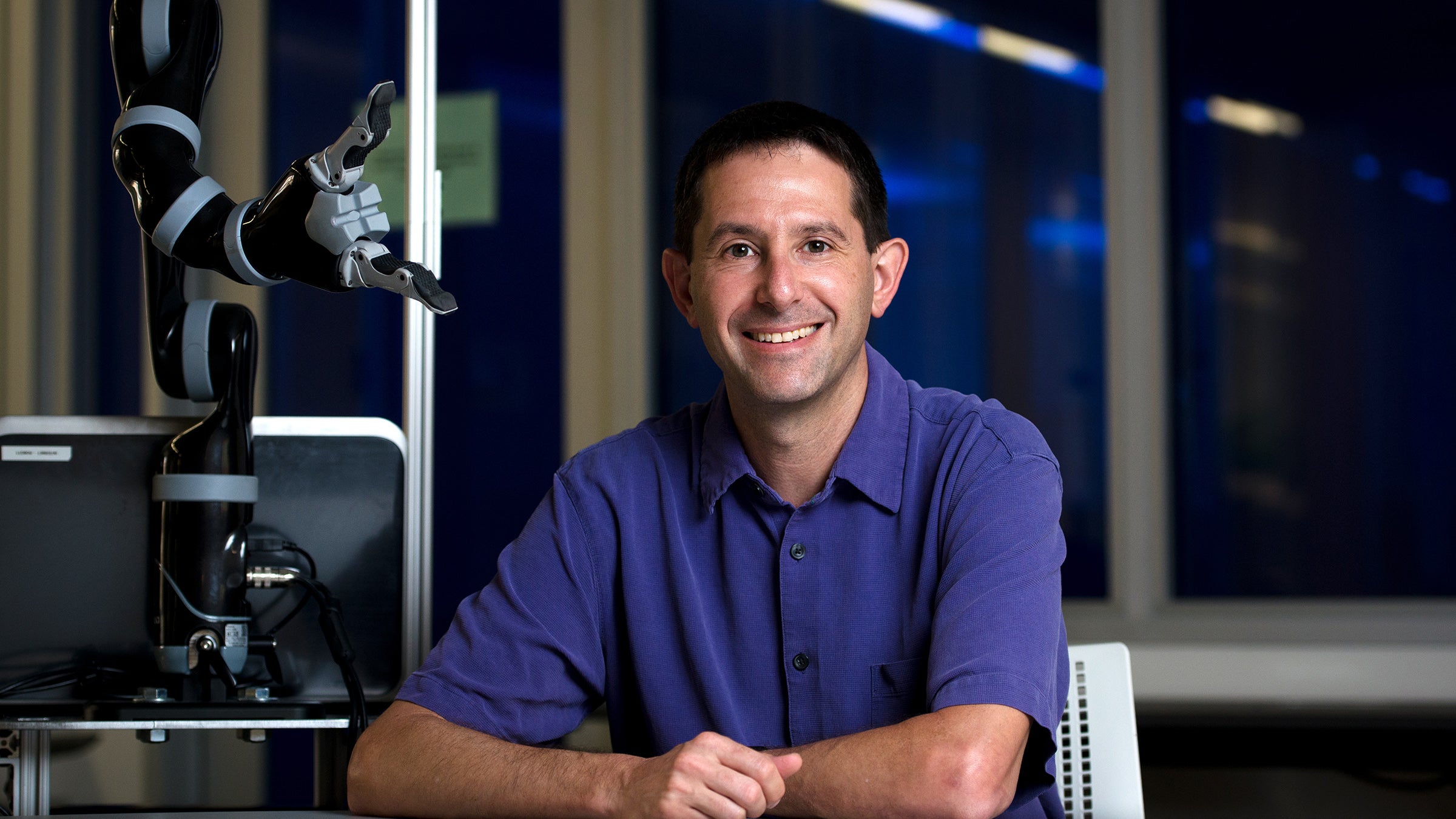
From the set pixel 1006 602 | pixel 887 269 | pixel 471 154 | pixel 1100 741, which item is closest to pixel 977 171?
pixel 471 154

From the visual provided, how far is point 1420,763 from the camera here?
2375mm

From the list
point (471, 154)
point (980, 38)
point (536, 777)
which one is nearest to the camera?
point (536, 777)

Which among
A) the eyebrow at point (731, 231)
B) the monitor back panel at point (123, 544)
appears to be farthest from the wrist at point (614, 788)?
the eyebrow at point (731, 231)

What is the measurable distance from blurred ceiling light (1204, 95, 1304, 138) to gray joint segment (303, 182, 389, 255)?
214cm

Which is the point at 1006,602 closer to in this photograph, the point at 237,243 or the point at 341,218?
the point at 341,218

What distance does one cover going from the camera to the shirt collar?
1299mm

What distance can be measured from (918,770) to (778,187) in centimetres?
66

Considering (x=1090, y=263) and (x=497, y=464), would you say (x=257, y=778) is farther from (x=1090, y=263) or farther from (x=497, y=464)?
(x=1090, y=263)

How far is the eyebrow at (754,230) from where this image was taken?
1.31 metres

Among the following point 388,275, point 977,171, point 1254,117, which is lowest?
point 388,275

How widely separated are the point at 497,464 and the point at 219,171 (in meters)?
1.05

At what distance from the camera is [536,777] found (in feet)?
3.53

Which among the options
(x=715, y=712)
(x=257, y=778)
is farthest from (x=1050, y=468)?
(x=257, y=778)

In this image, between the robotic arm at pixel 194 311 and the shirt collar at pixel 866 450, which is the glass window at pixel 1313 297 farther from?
the robotic arm at pixel 194 311
